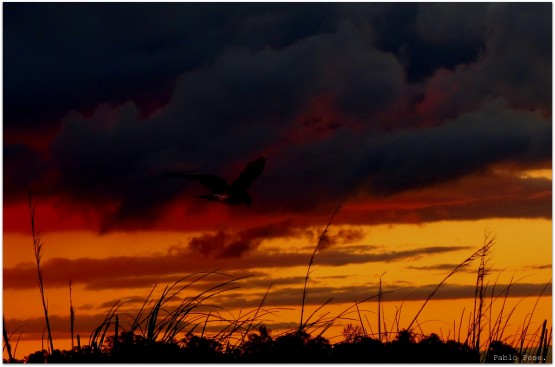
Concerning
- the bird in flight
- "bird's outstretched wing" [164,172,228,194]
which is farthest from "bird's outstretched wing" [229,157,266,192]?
"bird's outstretched wing" [164,172,228,194]

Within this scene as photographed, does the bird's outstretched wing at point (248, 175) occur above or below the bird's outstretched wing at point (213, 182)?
above

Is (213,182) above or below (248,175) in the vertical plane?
below

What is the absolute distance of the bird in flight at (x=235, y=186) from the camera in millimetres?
7664

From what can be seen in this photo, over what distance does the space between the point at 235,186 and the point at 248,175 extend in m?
0.20

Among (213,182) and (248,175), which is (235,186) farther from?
(213,182)

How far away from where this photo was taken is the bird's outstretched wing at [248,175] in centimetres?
775

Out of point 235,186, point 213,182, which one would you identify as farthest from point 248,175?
point 213,182

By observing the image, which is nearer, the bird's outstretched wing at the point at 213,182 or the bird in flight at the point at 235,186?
the bird's outstretched wing at the point at 213,182

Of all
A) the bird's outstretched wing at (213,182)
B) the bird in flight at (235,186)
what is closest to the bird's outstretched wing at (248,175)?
the bird in flight at (235,186)

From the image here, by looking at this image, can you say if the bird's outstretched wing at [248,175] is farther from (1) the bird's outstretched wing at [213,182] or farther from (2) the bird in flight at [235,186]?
(1) the bird's outstretched wing at [213,182]

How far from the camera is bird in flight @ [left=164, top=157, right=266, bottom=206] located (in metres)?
7.66

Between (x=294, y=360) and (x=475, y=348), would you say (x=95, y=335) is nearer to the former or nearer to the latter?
(x=294, y=360)

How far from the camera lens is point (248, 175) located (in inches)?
308

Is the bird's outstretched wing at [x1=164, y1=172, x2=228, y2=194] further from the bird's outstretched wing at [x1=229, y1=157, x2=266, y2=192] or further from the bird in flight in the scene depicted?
the bird's outstretched wing at [x1=229, y1=157, x2=266, y2=192]
